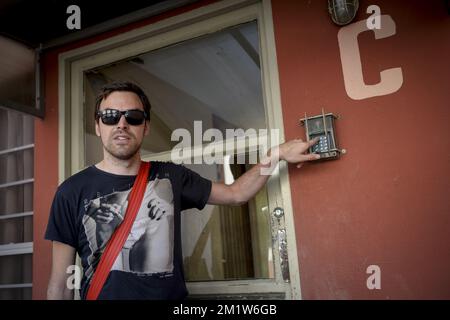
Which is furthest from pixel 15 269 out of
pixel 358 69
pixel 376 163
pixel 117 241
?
pixel 358 69

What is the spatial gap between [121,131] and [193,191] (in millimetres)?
531

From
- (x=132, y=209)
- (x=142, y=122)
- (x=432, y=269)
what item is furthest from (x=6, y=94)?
(x=432, y=269)

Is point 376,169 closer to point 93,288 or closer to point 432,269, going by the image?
point 432,269

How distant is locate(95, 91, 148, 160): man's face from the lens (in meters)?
2.17

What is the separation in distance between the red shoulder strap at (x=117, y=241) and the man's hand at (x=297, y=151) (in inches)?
31.4

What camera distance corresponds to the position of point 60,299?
2082 millimetres

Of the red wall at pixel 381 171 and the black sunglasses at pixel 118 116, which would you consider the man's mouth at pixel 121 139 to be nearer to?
the black sunglasses at pixel 118 116

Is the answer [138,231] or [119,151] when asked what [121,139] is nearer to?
[119,151]

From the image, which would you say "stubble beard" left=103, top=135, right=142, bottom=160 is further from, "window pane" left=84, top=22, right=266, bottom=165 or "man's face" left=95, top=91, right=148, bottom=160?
"window pane" left=84, top=22, right=266, bottom=165

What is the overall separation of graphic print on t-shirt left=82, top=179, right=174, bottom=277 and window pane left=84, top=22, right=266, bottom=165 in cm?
85

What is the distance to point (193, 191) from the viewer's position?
2273mm
